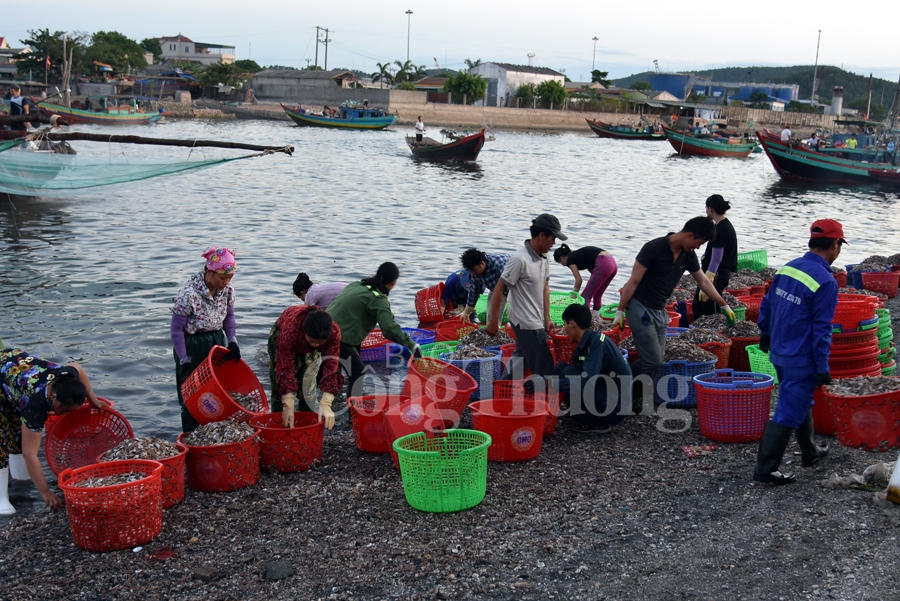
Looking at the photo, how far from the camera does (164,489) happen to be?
4500 mm

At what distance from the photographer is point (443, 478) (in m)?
4.38

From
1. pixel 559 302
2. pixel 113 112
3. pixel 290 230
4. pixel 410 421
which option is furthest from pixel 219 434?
pixel 113 112

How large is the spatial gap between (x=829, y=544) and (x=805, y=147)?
35.2 meters

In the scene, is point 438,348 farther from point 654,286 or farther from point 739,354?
point 739,354

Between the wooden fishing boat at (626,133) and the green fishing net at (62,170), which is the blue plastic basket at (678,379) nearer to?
the green fishing net at (62,170)

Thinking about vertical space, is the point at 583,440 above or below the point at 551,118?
below

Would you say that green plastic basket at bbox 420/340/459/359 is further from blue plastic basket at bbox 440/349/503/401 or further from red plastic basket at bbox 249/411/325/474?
red plastic basket at bbox 249/411/325/474

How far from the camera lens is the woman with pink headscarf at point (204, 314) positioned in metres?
5.15

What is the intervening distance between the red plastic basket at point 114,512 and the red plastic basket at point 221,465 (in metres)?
0.49

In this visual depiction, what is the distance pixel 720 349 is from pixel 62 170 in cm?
1271

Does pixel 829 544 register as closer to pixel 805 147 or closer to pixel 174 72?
pixel 805 147

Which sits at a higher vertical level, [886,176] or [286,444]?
[886,176]

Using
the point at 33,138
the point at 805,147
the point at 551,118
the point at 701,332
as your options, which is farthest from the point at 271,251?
the point at 551,118

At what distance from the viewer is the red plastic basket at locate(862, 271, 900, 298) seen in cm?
1065
